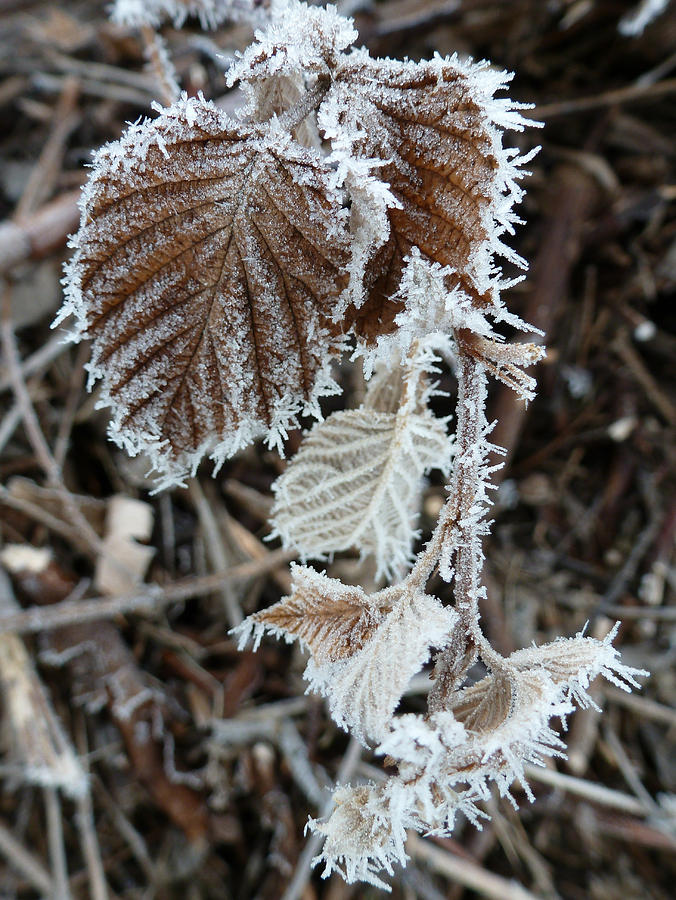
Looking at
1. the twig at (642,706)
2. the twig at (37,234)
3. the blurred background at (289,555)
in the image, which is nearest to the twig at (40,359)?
the blurred background at (289,555)

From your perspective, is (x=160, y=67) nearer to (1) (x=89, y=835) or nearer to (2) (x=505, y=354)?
(2) (x=505, y=354)

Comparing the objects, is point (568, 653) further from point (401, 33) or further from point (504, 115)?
point (401, 33)

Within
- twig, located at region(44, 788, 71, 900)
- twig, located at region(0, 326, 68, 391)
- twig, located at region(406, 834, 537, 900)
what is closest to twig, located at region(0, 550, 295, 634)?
twig, located at region(44, 788, 71, 900)

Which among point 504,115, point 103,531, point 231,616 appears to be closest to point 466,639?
point 504,115

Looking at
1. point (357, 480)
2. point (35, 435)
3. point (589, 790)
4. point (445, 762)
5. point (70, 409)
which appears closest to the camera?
point (445, 762)

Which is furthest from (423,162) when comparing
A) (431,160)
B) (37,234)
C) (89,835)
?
(89,835)

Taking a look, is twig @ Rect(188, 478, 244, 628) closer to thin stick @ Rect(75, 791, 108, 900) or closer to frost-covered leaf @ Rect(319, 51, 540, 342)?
thin stick @ Rect(75, 791, 108, 900)
